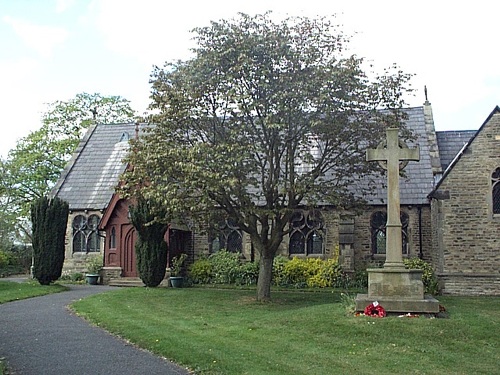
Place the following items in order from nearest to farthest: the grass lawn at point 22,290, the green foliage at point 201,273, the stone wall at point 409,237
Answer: the grass lawn at point 22,290 → the stone wall at point 409,237 → the green foliage at point 201,273

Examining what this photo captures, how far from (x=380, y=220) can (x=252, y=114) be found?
434 inches

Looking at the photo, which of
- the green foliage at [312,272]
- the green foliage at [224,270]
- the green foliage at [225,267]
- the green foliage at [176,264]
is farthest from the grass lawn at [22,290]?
the green foliage at [312,272]

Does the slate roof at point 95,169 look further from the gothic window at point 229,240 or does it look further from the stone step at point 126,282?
the gothic window at point 229,240

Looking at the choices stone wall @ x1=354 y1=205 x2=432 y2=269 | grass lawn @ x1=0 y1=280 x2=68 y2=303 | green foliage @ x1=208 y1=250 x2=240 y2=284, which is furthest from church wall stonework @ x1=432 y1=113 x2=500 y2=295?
grass lawn @ x1=0 y1=280 x2=68 y2=303

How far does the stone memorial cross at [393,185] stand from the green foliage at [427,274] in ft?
27.2

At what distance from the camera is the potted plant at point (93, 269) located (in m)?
26.8

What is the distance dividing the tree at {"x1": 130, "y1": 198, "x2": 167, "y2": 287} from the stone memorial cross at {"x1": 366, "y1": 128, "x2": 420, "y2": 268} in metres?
11.0

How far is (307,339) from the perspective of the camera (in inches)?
458

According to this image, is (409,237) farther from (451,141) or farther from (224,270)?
(224,270)

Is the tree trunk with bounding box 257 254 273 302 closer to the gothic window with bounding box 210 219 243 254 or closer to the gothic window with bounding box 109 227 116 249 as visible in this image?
the gothic window with bounding box 210 219 243 254

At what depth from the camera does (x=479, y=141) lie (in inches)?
864

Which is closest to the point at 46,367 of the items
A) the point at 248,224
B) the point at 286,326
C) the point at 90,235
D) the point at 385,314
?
the point at 286,326

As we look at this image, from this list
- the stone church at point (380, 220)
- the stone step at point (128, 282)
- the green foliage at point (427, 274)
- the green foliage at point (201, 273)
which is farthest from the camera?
the green foliage at point (201, 273)

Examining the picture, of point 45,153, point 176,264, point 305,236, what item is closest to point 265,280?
point 176,264
